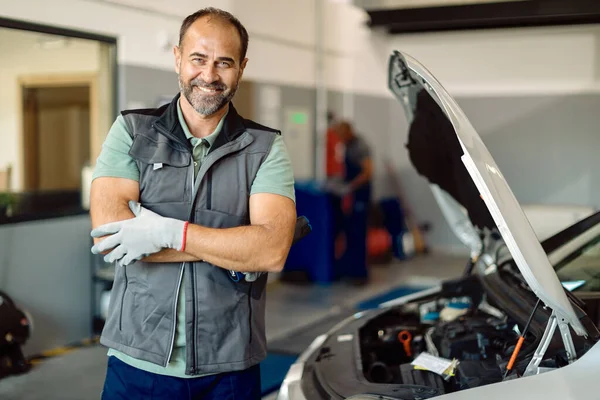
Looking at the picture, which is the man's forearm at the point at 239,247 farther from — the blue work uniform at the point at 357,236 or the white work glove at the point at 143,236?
the blue work uniform at the point at 357,236

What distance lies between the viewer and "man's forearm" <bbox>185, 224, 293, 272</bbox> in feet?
6.46

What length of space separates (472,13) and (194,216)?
26.5ft

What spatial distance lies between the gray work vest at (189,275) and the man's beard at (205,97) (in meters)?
0.08

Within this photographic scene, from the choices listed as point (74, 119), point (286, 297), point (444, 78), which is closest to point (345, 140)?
point (286, 297)

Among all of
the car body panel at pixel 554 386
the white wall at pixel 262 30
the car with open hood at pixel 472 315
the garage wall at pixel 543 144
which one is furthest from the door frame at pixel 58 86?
the garage wall at pixel 543 144

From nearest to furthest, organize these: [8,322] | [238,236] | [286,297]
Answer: [238,236], [8,322], [286,297]

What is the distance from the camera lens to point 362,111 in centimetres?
1044

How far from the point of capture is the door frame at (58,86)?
5.10 metres

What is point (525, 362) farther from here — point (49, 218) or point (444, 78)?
point (444, 78)

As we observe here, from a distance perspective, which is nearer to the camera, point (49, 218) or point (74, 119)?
point (49, 218)

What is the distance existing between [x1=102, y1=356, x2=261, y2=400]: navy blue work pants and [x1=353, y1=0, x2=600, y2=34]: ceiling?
792cm

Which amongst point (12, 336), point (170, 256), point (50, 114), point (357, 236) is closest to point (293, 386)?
point (170, 256)

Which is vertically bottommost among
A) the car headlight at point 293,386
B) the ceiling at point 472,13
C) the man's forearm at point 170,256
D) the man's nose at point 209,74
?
the car headlight at point 293,386

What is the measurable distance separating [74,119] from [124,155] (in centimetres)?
372
